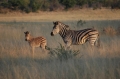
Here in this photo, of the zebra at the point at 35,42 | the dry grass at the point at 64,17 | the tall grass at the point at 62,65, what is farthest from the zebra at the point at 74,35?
the dry grass at the point at 64,17

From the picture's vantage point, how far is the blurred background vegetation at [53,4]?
4918 centimetres

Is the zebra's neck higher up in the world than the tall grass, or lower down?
higher up

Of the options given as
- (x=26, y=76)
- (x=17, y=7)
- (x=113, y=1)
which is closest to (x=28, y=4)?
(x=17, y=7)

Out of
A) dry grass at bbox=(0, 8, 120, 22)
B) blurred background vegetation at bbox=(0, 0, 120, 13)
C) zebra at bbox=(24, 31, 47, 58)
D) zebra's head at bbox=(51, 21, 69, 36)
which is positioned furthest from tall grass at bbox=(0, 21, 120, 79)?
blurred background vegetation at bbox=(0, 0, 120, 13)

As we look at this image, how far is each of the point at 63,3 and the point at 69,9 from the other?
189 inches

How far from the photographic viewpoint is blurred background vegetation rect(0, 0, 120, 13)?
161 feet

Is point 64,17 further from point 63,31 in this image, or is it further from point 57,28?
point 57,28

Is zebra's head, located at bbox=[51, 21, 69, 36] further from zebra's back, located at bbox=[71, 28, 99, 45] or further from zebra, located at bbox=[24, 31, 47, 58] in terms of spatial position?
zebra, located at bbox=[24, 31, 47, 58]

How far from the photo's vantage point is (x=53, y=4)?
185ft

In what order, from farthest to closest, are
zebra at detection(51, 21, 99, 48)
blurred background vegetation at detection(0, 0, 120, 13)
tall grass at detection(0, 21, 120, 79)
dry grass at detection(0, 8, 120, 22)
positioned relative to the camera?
blurred background vegetation at detection(0, 0, 120, 13)
dry grass at detection(0, 8, 120, 22)
zebra at detection(51, 21, 99, 48)
tall grass at detection(0, 21, 120, 79)

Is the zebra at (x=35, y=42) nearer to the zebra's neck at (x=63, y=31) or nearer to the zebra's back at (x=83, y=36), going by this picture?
the zebra's neck at (x=63, y=31)

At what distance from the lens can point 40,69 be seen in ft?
23.6

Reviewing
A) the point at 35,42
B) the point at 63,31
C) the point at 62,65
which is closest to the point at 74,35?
the point at 63,31

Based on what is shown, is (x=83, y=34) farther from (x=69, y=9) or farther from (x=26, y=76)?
(x=69, y=9)
